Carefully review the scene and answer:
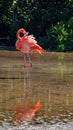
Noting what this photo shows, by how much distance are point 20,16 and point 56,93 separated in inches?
539

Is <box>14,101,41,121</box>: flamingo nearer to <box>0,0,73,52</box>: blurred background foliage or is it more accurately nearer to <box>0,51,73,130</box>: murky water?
<box>0,51,73,130</box>: murky water

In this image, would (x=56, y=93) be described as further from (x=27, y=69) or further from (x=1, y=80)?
(x=27, y=69)

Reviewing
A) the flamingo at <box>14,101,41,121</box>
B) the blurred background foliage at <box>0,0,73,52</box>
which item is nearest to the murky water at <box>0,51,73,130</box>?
the flamingo at <box>14,101,41,121</box>

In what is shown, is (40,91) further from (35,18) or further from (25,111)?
(35,18)

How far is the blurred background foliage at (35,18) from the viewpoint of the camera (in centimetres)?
2180

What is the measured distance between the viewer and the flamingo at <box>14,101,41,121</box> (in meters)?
7.41

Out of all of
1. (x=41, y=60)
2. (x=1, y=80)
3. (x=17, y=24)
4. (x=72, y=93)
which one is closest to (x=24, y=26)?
(x=17, y=24)

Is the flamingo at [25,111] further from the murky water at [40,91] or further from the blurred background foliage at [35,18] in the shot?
the blurred background foliage at [35,18]

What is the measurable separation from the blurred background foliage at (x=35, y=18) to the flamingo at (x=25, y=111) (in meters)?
12.9

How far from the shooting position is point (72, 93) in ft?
32.0

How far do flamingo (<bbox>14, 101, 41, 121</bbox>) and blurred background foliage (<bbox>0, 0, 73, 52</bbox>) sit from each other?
42.2ft

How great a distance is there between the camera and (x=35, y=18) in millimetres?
22594

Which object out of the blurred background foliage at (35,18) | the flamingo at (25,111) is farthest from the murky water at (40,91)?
the blurred background foliage at (35,18)

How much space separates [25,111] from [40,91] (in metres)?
1.96
